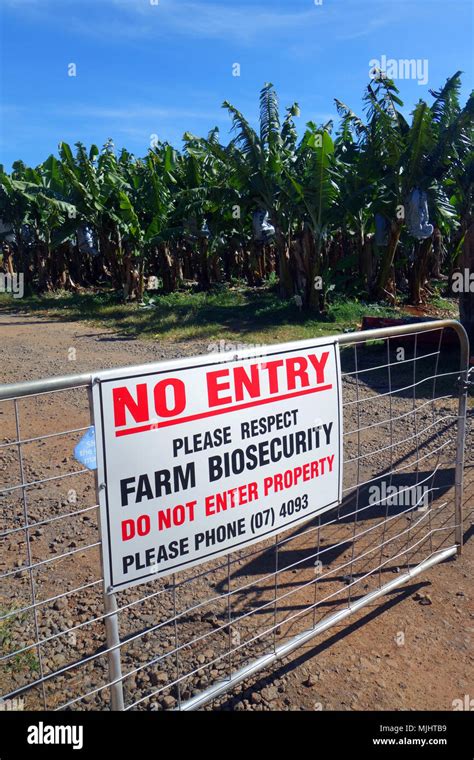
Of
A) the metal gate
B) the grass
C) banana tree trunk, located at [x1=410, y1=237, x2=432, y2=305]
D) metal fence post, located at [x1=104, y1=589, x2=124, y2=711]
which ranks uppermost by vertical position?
banana tree trunk, located at [x1=410, y1=237, x2=432, y2=305]

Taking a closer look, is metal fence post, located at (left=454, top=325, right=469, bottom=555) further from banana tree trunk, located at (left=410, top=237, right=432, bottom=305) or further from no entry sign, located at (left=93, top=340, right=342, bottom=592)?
banana tree trunk, located at (left=410, top=237, right=432, bottom=305)

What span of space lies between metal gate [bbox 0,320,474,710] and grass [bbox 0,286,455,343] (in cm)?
691

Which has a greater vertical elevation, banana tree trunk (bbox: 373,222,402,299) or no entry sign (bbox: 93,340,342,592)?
banana tree trunk (bbox: 373,222,402,299)

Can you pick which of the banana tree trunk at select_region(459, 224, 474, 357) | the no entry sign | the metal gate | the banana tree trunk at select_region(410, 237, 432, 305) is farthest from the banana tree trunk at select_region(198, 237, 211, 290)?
the no entry sign

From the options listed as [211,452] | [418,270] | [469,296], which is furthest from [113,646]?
[418,270]

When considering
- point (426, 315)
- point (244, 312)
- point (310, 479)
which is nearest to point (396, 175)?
point (426, 315)

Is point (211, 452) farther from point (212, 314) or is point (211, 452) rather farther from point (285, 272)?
point (285, 272)

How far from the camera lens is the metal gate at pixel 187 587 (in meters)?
2.69

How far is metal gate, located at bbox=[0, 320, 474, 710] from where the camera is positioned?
269 cm

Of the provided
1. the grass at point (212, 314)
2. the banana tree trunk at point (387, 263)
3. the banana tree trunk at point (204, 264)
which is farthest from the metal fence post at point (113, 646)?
the banana tree trunk at point (204, 264)

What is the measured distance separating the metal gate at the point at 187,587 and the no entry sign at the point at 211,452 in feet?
0.46

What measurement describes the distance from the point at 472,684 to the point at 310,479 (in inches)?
47.5

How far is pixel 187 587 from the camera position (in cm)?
367

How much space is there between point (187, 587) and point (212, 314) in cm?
1134
